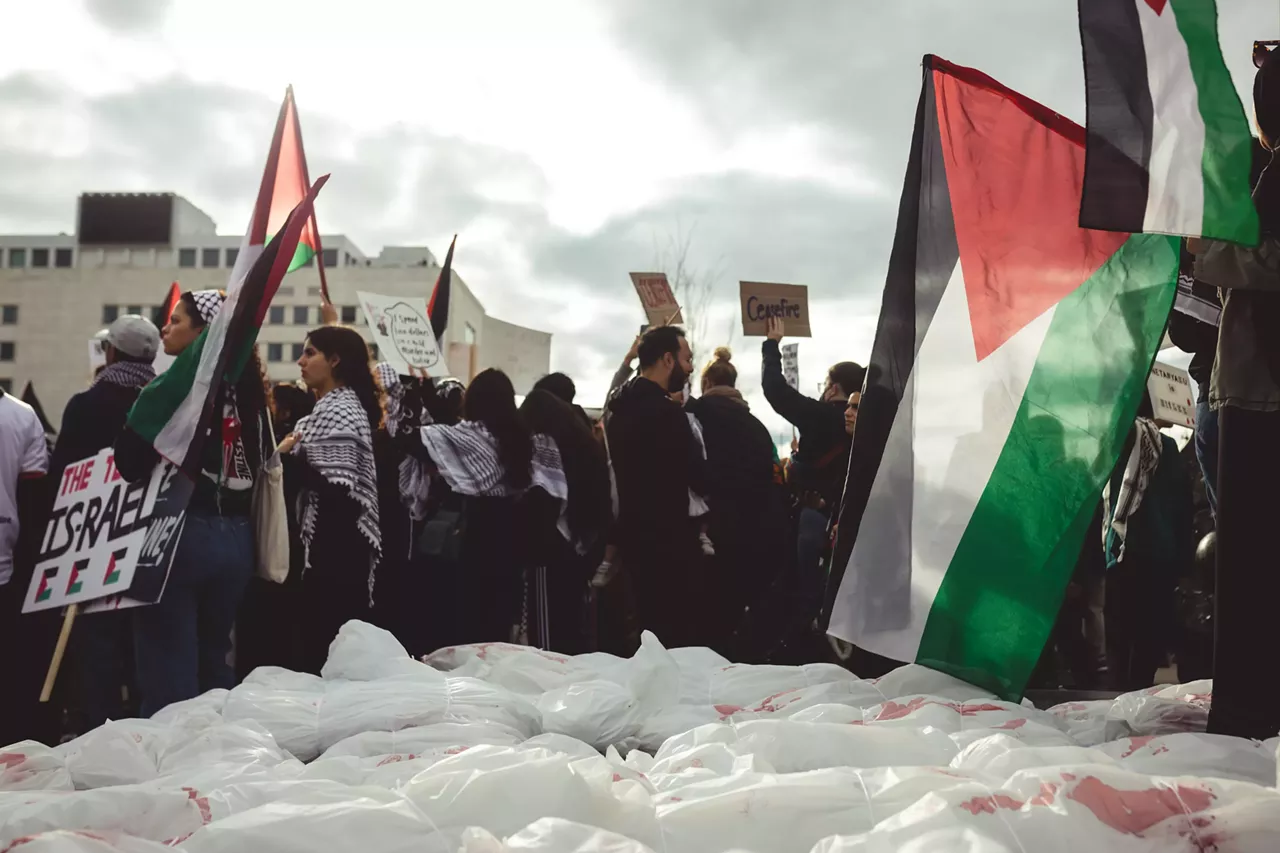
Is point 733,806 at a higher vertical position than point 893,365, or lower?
lower

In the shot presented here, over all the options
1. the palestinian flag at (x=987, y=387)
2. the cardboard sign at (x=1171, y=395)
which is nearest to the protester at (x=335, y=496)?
the palestinian flag at (x=987, y=387)

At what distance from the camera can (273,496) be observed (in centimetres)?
411

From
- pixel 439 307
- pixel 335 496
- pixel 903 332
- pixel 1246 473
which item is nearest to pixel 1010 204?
pixel 903 332

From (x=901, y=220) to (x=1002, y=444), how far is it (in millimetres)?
803

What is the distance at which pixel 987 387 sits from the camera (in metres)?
3.32

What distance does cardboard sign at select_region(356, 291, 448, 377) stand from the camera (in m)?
7.11

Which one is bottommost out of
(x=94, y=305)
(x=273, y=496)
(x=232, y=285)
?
(x=273, y=496)

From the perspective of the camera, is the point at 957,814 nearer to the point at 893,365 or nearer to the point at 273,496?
the point at 893,365

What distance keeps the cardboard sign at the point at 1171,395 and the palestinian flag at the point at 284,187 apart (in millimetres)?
4241

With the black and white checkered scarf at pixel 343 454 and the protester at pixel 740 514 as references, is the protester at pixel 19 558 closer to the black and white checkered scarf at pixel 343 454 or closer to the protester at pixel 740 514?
the black and white checkered scarf at pixel 343 454

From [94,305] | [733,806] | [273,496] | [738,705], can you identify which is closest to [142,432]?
[273,496]

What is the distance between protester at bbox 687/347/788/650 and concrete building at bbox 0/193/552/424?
62963 mm

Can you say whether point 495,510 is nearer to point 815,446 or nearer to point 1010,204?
point 815,446

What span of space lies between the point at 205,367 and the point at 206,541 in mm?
587
